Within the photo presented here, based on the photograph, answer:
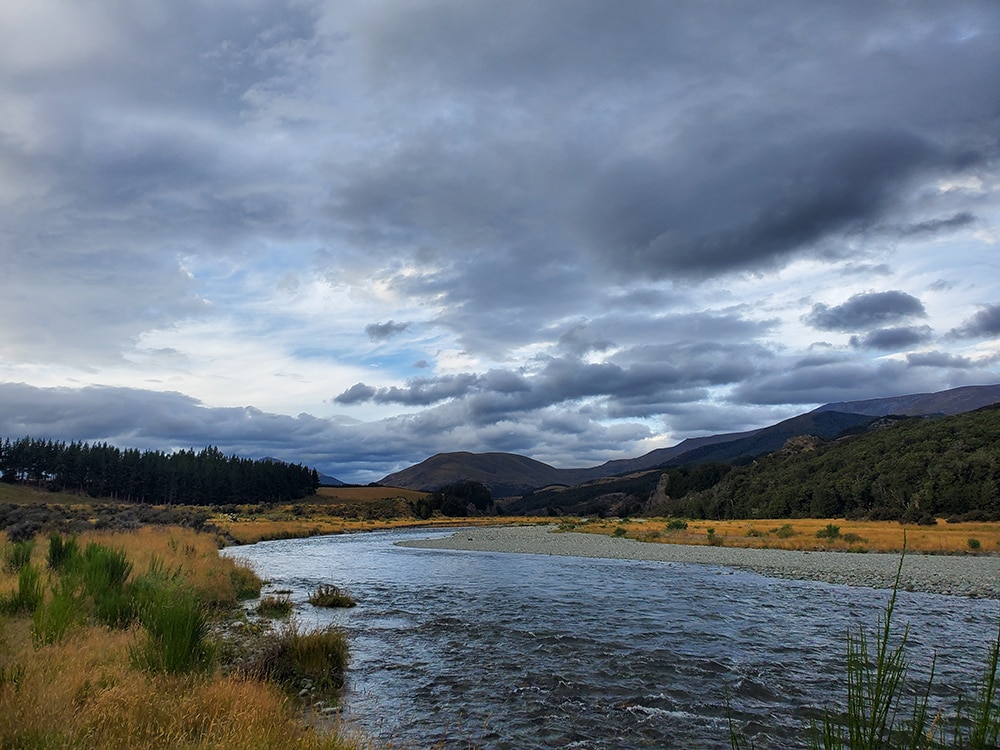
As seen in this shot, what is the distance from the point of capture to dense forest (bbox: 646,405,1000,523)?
2171 inches

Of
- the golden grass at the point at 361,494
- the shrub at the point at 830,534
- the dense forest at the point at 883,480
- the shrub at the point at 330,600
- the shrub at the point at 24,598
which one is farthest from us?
the golden grass at the point at 361,494

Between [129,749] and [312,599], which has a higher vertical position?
[129,749]

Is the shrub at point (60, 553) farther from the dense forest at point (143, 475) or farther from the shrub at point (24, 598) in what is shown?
the dense forest at point (143, 475)

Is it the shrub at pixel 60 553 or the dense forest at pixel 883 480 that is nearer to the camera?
the shrub at pixel 60 553

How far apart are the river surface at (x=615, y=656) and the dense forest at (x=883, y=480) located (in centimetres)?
4116

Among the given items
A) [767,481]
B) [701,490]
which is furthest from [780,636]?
[701,490]

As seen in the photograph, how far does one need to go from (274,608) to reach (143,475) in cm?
14869

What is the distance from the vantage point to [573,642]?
14844mm

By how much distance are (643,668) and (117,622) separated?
431 inches

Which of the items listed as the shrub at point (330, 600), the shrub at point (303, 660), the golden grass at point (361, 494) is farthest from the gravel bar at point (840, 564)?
the golden grass at point (361, 494)

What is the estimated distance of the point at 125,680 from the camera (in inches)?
304

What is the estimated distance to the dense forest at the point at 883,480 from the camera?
5514 cm

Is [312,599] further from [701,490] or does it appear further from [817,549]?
[701,490]

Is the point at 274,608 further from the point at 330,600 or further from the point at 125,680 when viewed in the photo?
the point at 125,680
